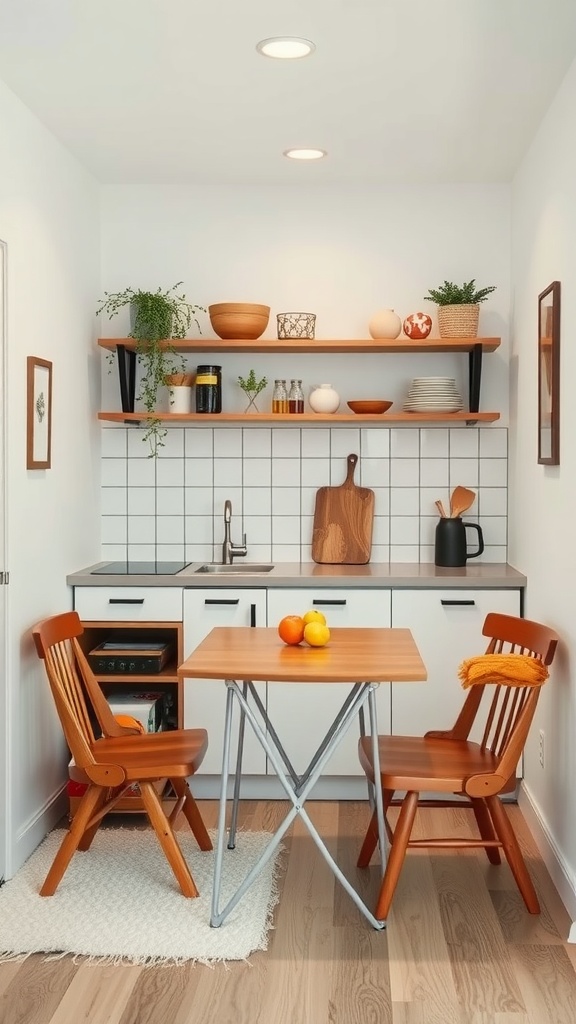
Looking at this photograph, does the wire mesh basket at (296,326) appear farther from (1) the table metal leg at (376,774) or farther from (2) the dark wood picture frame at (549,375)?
(1) the table metal leg at (376,774)

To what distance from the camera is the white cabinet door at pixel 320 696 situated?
4387 mm

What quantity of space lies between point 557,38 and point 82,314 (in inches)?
89.4

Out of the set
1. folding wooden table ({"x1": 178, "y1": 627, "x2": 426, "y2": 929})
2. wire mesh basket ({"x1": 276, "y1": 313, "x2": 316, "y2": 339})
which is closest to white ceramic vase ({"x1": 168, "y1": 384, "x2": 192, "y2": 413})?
wire mesh basket ({"x1": 276, "y1": 313, "x2": 316, "y2": 339})

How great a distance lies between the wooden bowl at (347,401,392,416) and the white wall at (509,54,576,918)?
1.89 feet

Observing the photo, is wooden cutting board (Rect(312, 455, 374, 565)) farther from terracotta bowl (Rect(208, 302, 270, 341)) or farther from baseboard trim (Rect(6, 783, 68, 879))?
baseboard trim (Rect(6, 783, 68, 879))

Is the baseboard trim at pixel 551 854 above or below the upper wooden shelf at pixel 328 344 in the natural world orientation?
below

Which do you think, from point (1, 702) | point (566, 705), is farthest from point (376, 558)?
point (1, 702)

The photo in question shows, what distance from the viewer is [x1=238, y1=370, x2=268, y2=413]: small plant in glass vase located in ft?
15.8

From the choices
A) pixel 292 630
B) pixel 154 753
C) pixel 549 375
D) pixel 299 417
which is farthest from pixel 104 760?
pixel 549 375

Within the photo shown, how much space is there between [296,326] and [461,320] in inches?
27.8

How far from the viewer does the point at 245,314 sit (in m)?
4.62

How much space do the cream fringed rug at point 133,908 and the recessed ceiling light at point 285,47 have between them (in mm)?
2635

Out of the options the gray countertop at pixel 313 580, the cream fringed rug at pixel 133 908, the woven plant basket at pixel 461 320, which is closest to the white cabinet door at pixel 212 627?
the gray countertop at pixel 313 580

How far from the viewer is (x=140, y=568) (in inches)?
183
